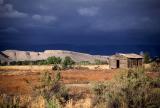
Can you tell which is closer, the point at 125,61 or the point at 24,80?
the point at 24,80

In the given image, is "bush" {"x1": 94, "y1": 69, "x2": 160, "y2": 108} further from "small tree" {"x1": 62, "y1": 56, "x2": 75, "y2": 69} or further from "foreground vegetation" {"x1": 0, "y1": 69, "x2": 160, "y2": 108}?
"small tree" {"x1": 62, "y1": 56, "x2": 75, "y2": 69}

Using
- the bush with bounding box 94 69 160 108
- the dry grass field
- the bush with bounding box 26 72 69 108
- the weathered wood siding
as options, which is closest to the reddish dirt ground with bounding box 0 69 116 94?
the dry grass field

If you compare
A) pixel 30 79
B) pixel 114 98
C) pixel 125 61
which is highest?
pixel 125 61

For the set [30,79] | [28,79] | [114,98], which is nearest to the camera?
[114,98]

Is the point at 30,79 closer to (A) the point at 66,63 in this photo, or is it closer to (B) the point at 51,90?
(B) the point at 51,90

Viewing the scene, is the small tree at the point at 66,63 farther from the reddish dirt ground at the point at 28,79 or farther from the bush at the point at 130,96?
the bush at the point at 130,96

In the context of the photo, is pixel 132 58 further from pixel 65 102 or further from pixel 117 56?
pixel 65 102

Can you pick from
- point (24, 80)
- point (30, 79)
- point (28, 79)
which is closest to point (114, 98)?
point (24, 80)

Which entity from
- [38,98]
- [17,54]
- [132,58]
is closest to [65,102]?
[38,98]

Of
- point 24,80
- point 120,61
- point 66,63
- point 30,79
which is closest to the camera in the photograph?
point 24,80

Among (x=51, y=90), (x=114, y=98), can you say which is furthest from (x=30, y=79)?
(x=114, y=98)

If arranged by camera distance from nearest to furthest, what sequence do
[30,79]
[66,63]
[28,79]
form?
1. [30,79]
2. [28,79]
3. [66,63]

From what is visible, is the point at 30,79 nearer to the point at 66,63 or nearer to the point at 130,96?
the point at 130,96

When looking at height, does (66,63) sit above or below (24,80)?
above
